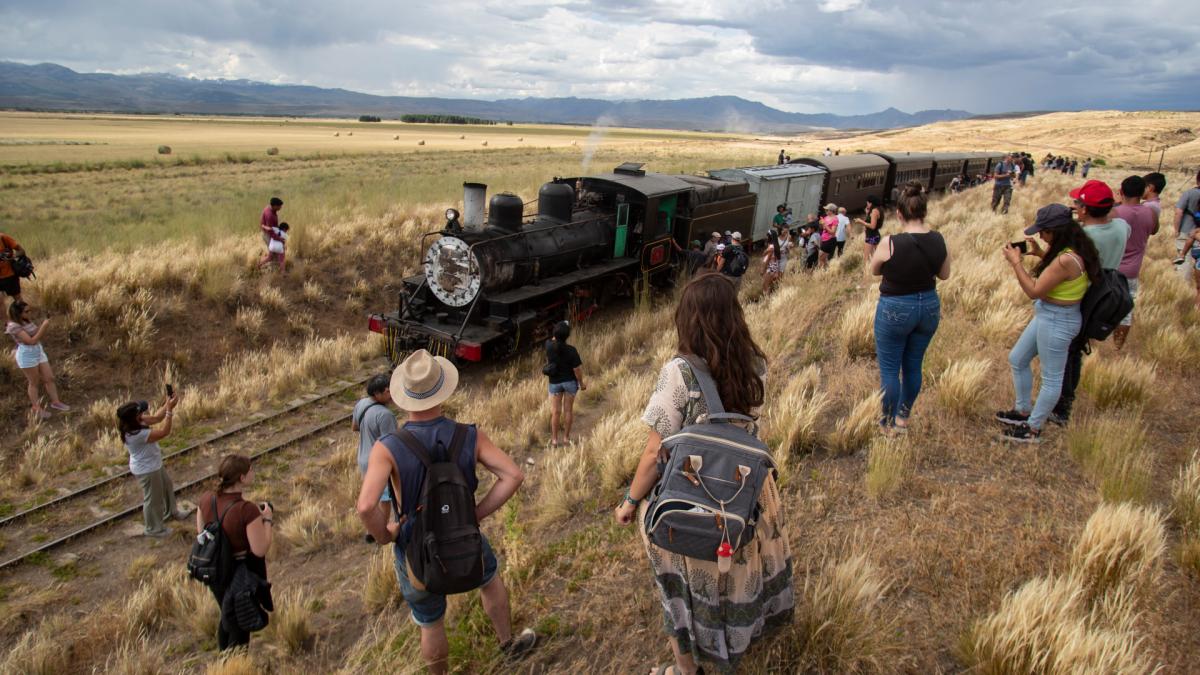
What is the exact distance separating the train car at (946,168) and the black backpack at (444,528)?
103 feet

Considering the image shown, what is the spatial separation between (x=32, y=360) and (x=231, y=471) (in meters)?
6.77

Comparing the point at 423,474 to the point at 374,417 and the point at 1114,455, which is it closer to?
the point at 374,417

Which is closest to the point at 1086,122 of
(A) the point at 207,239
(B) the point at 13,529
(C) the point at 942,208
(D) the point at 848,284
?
(C) the point at 942,208

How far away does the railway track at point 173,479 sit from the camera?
22.1 ft

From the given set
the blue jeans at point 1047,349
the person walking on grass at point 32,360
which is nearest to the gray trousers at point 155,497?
the person walking on grass at point 32,360

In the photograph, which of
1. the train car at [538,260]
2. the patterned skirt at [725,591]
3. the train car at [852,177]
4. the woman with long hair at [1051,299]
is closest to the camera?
the patterned skirt at [725,591]

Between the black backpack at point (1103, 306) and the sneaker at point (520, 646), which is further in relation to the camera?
the black backpack at point (1103, 306)

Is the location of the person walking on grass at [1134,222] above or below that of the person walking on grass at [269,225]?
above

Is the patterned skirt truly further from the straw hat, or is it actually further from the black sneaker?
the black sneaker

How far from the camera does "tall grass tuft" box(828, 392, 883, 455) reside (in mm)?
5203

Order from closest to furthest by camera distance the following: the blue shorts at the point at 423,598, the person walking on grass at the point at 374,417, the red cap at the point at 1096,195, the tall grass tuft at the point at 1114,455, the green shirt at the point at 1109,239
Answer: the blue shorts at the point at 423,598
the tall grass tuft at the point at 1114,455
the red cap at the point at 1096,195
the green shirt at the point at 1109,239
the person walking on grass at the point at 374,417

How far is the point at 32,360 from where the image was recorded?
871cm

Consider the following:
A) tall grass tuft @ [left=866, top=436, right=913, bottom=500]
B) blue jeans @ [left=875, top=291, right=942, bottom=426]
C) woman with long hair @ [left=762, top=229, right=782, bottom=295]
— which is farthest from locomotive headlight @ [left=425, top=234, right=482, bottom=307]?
tall grass tuft @ [left=866, top=436, right=913, bottom=500]

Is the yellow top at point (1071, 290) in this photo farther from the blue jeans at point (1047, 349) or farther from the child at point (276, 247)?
the child at point (276, 247)
